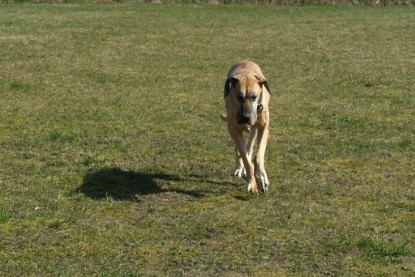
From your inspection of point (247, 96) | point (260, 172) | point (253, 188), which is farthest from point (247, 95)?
point (253, 188)

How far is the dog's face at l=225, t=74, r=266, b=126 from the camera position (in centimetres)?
912

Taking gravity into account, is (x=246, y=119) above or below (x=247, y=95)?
below

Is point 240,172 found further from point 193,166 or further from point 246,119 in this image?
point 246,119

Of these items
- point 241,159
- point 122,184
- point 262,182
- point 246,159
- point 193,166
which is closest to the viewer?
point 262,182

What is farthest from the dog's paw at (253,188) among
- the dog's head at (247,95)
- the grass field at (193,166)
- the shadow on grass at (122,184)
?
the dog's head at (247,95)

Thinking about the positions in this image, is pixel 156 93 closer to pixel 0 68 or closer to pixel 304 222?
pixel 0 68

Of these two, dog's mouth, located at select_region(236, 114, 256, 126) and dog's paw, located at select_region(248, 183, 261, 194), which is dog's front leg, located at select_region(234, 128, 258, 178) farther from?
dog's mouth, located at select_region(236, 114, 256, 126)

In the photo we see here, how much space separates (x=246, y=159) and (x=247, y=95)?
0.75 m

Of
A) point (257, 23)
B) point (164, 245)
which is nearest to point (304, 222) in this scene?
point (164, 245)

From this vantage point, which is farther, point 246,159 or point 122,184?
point 122,184

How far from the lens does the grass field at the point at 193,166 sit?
7344 mm

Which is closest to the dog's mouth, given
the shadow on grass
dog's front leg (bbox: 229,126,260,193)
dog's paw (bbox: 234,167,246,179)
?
dog's front leg (bbox: 229,126,260,193)

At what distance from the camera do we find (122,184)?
9.76m

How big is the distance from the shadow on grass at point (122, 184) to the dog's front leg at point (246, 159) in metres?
0.56
